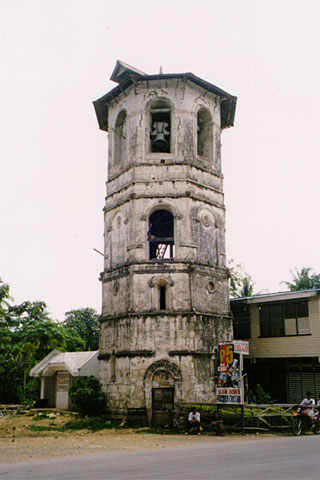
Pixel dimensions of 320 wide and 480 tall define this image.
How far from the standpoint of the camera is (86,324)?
5712 cm

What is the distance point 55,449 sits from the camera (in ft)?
52.1

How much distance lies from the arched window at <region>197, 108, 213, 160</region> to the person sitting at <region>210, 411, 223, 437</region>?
13480 mm

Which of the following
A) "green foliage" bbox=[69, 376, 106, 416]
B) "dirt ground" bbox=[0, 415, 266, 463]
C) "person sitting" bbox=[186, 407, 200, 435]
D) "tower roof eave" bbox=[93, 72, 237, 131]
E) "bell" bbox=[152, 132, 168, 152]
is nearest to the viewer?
"dirt ground" bbox=[0, 415, 266, 463]

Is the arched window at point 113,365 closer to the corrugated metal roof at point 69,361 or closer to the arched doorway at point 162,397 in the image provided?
the arched doorway at point 162,397

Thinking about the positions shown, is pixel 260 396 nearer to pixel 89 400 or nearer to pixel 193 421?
pixel 193 421

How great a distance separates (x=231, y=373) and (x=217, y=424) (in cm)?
203

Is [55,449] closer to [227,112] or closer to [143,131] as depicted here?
[143,131]

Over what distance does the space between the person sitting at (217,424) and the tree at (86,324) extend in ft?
114

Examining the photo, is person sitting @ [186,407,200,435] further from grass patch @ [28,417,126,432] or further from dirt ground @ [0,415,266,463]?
grass patch @ [28,417,126,432]

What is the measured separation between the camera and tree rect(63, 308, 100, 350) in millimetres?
54812

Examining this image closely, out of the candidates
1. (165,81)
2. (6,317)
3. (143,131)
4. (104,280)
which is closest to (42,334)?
(6,317)

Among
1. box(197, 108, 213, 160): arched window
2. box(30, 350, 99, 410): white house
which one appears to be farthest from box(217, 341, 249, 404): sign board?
box(197, 108, 213, 160): arched window

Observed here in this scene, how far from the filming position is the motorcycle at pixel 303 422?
61.0 feet

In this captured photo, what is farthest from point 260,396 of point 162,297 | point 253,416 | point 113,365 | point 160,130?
point 160,130
